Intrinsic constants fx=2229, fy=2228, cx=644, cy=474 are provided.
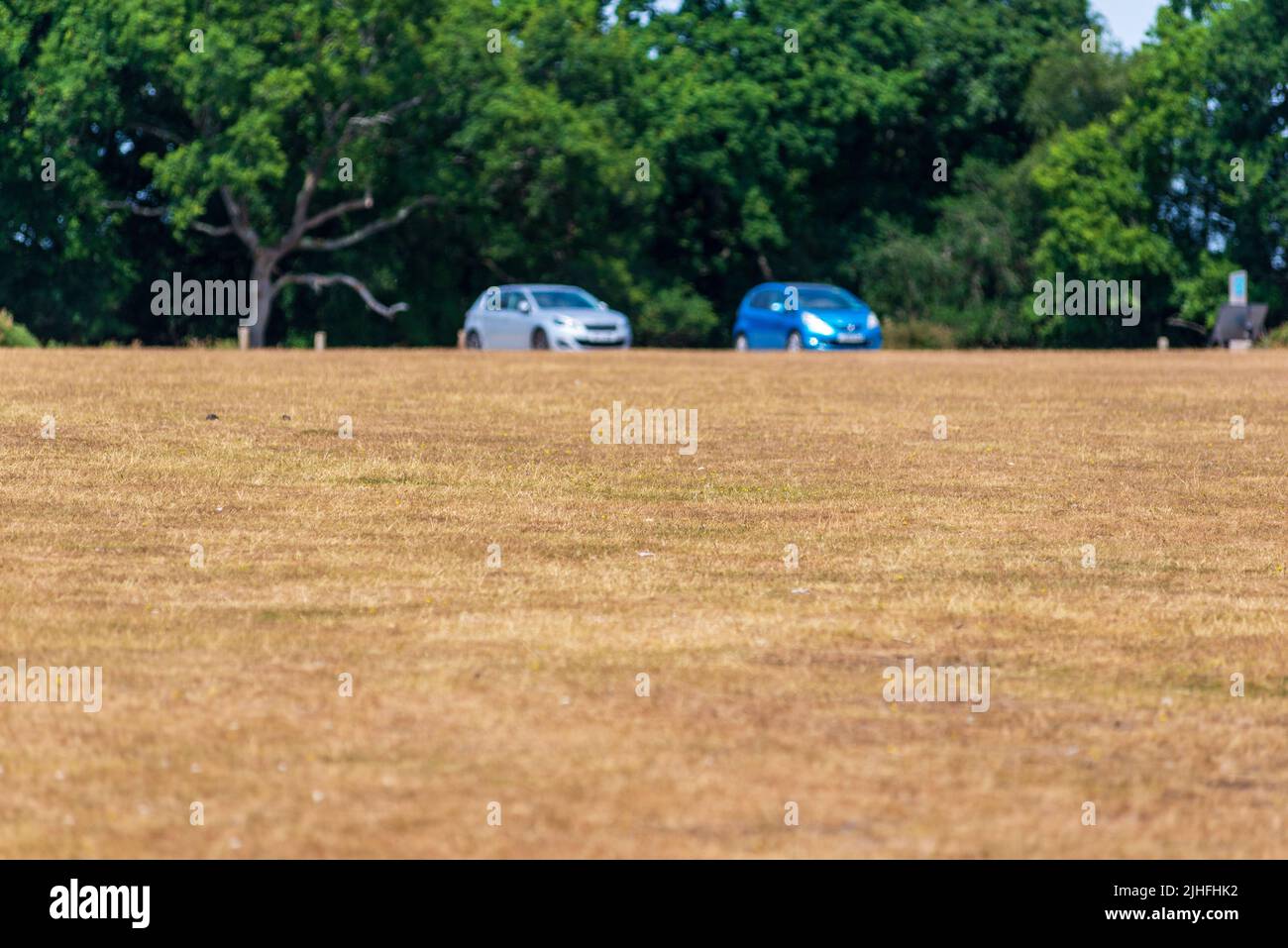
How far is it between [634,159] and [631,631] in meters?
51.4

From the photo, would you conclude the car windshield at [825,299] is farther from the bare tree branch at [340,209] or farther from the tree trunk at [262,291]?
the tree trunk at [262,291]

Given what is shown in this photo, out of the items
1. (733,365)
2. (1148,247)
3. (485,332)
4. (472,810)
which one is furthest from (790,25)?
(472,810)

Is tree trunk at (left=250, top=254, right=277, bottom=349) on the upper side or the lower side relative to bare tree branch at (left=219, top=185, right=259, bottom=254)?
lower

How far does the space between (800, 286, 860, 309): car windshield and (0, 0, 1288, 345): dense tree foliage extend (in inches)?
529

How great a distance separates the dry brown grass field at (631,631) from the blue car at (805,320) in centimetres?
2162

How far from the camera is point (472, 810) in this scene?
26.8ft

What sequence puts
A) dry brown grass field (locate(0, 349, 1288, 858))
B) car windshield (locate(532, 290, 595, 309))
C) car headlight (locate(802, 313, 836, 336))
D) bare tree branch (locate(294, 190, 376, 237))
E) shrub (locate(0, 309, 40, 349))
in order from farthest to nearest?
bare tree branch (locate(294, 190, 376, 237)), car headlight (locate(802, 313, 836, 336)), car windshield (locate(532, 290, 595, 309)), shrub (locate(0, 309, 40, 349)), dry brown grass field (locate(0, 349, 1288, 858))

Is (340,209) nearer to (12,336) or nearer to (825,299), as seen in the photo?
(825,299)

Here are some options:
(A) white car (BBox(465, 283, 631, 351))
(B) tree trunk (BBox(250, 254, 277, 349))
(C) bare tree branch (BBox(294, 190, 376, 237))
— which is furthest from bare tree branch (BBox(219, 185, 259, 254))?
(A) white car (BBox(465, 283, 631, 351))

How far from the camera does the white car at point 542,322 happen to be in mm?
44281

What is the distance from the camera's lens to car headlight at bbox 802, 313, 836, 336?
151ft

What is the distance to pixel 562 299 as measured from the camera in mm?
46469

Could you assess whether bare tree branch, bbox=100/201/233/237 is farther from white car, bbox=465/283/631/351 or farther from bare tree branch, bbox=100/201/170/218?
white car, bbox=465/283/631/351
